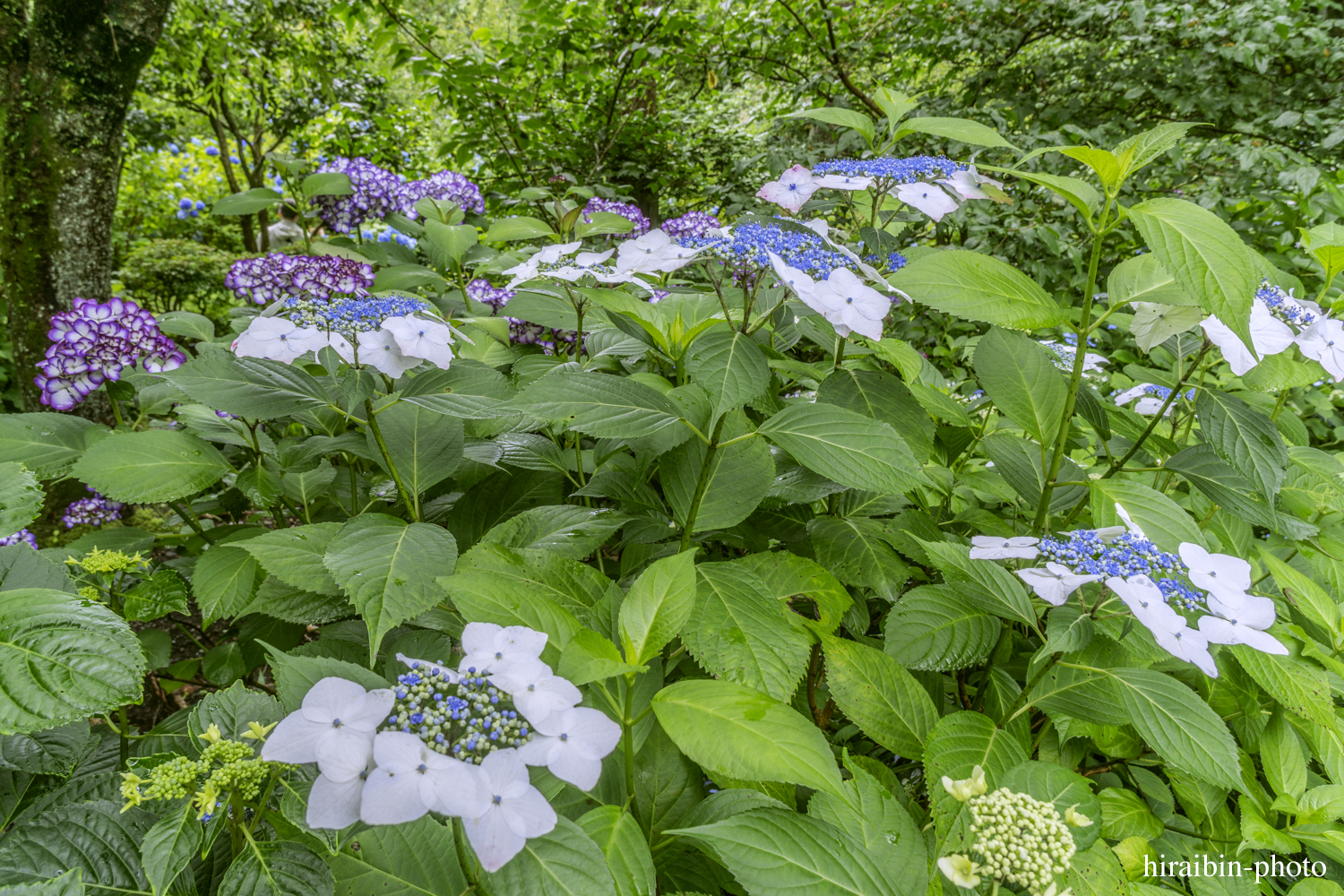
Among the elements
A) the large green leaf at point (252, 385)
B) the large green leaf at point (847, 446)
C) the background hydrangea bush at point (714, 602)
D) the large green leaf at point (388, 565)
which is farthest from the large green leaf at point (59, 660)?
the large green leaf at point (847, 446)

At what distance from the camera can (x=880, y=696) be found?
96cm

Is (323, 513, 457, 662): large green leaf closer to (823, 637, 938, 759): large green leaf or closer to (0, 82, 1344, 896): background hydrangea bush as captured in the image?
(0, 82, 1344, 896): background hydrangea bush

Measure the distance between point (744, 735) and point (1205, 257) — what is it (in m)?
0.88

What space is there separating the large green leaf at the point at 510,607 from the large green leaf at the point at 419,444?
414 millimetres

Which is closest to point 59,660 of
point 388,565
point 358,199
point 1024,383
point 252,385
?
point 388,565

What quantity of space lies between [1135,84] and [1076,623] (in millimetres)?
4178

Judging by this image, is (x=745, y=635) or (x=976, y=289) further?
(x=976, y=289)

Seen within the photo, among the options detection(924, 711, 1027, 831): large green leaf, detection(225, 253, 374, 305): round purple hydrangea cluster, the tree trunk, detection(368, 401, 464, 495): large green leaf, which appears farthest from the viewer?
the tree trunk

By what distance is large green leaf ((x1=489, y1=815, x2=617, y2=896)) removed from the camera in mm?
548

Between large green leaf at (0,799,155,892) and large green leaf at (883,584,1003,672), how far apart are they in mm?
997

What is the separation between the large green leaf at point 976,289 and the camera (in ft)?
3.29

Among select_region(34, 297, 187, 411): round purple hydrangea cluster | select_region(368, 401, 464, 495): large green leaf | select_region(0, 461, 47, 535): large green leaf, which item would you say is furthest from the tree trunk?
select_region(368, 401, 464, 495): large green leaf

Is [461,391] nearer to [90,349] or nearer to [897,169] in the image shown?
[897,169]

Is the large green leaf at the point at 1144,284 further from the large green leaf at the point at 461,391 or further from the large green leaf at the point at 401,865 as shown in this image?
the large green leaf at the point at 401,865
